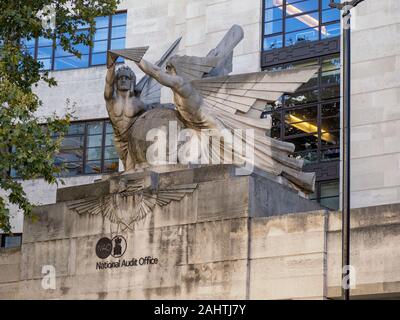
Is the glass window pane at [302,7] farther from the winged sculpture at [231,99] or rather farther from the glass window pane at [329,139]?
the winged sculpture at [231,99]

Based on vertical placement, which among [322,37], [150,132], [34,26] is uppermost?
[322,37]

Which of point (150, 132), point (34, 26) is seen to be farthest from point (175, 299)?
point (34, 26)

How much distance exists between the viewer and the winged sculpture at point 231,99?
27.2 meters

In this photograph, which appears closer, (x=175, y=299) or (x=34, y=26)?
(x=175, y=299)

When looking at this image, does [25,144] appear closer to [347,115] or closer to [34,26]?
[34,26]

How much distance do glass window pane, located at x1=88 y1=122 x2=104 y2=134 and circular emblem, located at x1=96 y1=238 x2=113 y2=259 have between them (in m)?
13.8

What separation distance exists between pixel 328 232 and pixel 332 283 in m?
1.13

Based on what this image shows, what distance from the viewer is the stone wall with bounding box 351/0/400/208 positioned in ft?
111

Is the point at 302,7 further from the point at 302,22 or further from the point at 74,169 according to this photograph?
the point at 74,169

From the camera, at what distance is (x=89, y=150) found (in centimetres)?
4022

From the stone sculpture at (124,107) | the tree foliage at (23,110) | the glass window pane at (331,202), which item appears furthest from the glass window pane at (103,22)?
the stone sculpture at (124,107)

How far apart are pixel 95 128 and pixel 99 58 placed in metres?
2.71

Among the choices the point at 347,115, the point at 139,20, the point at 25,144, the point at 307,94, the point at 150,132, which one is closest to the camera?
the point at 347,115

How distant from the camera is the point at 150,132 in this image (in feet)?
91.0
